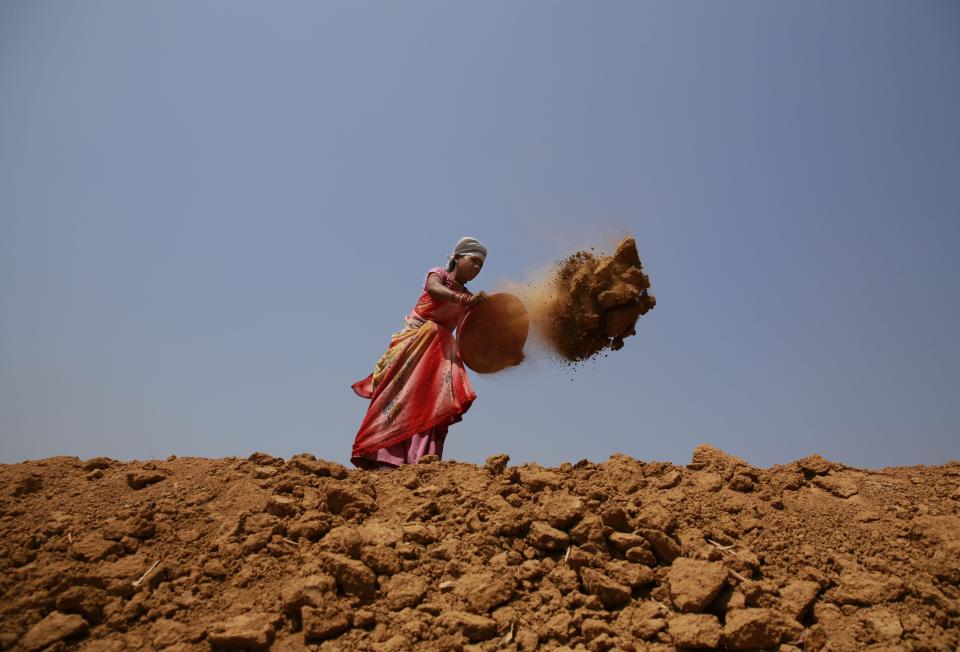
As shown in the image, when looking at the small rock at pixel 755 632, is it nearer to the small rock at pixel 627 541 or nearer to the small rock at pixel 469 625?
the small rock at pixel 627 541

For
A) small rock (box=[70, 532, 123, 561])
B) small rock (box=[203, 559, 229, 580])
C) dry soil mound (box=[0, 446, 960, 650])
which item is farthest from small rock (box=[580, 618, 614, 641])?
small rock (box=[70, 532, 123, 561])

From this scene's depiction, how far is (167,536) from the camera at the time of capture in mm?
3180

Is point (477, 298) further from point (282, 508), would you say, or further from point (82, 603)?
point (82, 603)

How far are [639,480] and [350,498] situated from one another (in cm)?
186

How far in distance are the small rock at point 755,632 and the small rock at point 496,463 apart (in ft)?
5.58

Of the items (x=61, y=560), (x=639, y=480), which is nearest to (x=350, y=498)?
(x=61, y=560)

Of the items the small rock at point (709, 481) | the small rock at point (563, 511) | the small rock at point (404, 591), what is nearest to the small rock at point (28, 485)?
the small rock at point (404, 591)

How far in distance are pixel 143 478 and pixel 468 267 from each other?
3094mm

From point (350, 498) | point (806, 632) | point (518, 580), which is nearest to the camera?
point (806, 632)

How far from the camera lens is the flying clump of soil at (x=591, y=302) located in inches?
201

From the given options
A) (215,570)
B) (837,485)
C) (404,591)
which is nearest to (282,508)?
(215,570)

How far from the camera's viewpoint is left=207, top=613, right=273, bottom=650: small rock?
7.89 feet

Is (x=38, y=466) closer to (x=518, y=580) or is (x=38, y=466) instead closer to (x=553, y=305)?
(x=518, y=580)

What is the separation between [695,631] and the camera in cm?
241
